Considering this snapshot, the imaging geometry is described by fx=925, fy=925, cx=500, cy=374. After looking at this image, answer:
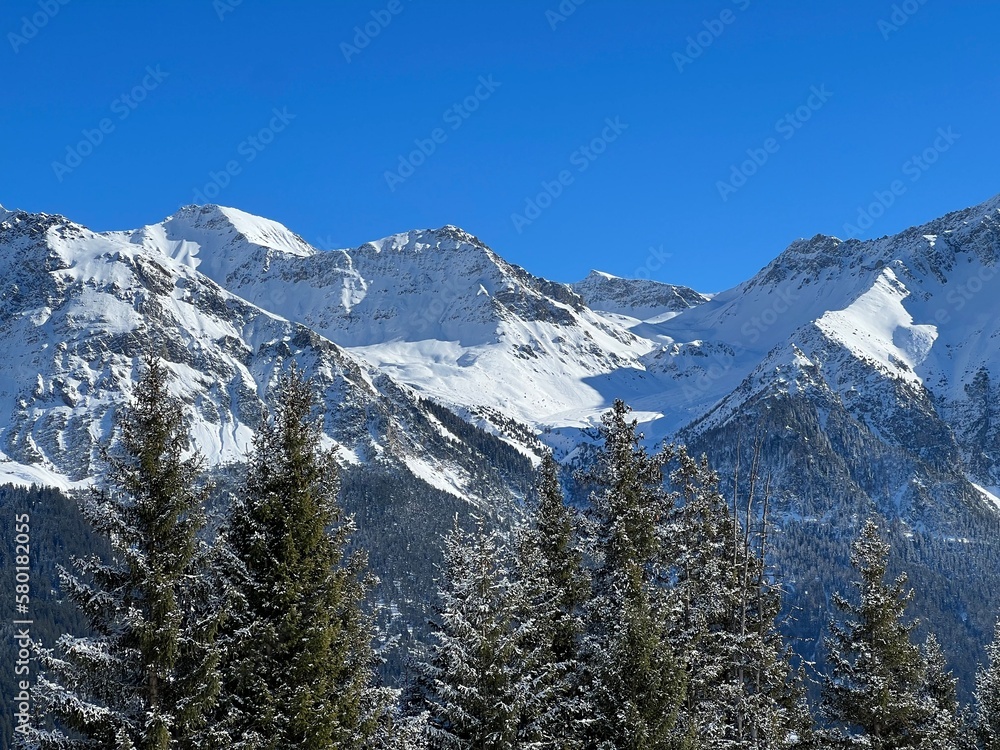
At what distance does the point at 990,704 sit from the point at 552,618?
2388 cm

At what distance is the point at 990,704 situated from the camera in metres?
38.3

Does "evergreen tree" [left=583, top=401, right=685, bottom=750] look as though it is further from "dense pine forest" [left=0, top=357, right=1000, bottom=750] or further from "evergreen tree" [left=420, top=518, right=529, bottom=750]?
"evergreen tree" [left=420, top=518, right=529, bottom=750]

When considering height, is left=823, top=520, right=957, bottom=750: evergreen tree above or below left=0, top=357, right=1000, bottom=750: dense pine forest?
below

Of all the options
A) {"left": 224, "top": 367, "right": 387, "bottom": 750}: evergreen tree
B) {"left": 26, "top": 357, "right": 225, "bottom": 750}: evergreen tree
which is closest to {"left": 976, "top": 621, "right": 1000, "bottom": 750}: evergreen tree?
{"left": 224, "top": 367, "right": 387, "bottom": 750}: evergreen tree

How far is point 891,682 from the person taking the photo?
2964 centimetres

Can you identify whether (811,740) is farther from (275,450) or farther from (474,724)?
(275,450)

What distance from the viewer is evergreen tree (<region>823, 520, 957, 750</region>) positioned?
29.3 m

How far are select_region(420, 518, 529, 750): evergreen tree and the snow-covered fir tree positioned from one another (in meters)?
4.35

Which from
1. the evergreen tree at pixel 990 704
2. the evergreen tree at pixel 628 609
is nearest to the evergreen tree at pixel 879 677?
the evergreen tree at pixel 990 704

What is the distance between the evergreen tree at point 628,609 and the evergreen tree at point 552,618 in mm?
580

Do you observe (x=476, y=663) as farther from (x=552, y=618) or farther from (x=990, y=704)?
(x=990, y=704)

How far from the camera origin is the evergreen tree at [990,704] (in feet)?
122

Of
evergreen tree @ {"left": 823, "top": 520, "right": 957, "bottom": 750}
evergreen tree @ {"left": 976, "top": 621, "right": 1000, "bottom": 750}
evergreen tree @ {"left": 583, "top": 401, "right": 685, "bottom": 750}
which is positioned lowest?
evergreen tree @ {"left": 976, "top": 621, "right": 1000, "bottom": 750}

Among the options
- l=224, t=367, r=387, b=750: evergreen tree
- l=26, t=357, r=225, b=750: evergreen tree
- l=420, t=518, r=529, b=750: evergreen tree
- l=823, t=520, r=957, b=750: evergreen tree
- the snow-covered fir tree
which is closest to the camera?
l=26, t=357, r=225, b=750: evergreen tree
